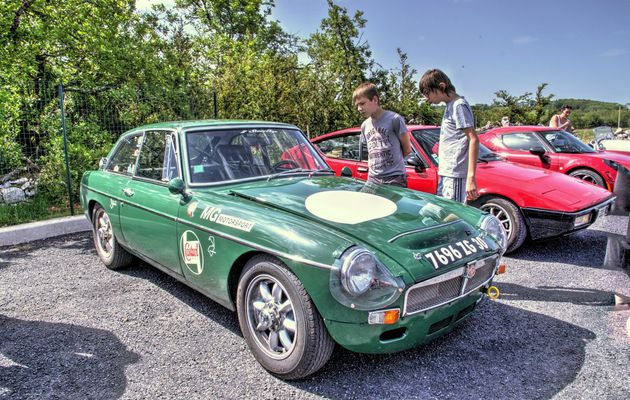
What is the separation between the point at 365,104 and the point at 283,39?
29674 millimetres

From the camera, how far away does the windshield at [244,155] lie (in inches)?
130

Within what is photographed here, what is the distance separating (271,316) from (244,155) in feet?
5.03

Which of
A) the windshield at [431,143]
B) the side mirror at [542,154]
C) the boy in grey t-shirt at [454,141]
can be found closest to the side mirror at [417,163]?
the windshield at [431,143]

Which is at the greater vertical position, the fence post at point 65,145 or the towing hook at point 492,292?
the fence post at point 65,145

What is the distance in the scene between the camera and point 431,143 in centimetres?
545

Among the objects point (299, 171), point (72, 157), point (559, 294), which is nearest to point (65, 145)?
point (72, 157)

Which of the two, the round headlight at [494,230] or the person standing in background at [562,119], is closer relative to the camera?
the round headlight at [494,230]

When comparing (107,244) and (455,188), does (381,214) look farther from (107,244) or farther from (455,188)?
(107,244)

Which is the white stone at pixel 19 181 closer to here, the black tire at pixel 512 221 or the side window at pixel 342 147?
the side window at pixel 342 147

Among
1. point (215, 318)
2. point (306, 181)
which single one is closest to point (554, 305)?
point (306, 181)

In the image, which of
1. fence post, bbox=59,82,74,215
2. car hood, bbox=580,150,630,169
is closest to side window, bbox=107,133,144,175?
fence post, bbox=59,82,74,215

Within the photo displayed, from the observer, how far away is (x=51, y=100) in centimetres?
654

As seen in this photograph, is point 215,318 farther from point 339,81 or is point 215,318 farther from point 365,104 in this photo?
point 339,81

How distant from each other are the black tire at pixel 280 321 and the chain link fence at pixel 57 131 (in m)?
5.11
